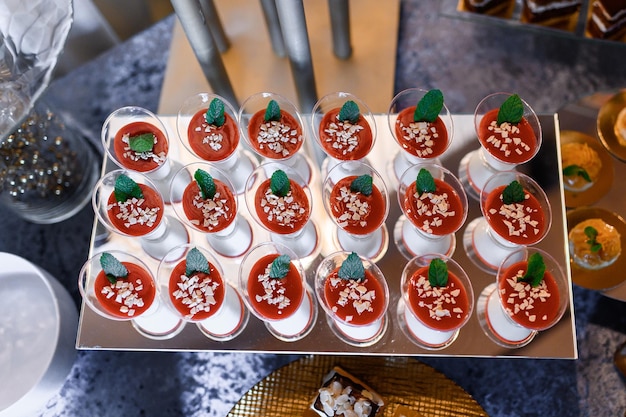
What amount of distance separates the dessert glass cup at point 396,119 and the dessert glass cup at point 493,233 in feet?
0.50

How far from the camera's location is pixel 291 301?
4.57 feet

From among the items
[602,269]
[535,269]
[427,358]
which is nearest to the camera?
[535,269]

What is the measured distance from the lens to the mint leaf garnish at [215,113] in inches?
59.3

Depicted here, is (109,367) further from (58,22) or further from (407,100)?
(407,100)

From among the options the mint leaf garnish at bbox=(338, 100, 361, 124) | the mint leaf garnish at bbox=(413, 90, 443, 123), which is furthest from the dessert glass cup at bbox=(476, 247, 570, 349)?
the mint leaf garnish at bbox=(338, 100, 361, 124)

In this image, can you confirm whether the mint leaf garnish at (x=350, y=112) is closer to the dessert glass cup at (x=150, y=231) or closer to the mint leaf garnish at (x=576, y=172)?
the dessert glass cup at (x=150, y=231)

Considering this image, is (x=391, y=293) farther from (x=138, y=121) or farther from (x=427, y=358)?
(x=138, y=121)

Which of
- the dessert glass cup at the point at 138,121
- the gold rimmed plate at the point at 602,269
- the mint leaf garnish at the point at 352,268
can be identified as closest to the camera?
the mint leaf garnish at the point at 352,268

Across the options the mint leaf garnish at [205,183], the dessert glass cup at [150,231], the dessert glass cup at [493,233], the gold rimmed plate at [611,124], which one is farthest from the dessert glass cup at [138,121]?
the gold rimmed plate at [611,124]

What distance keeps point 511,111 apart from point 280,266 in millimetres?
650

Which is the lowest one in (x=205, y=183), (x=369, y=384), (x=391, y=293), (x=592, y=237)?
(x=369, y=384)

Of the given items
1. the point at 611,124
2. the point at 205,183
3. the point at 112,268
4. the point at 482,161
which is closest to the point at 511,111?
the point at 482,161

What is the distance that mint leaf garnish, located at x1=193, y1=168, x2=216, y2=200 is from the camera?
4.62ft

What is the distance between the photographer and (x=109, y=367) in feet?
6.04
